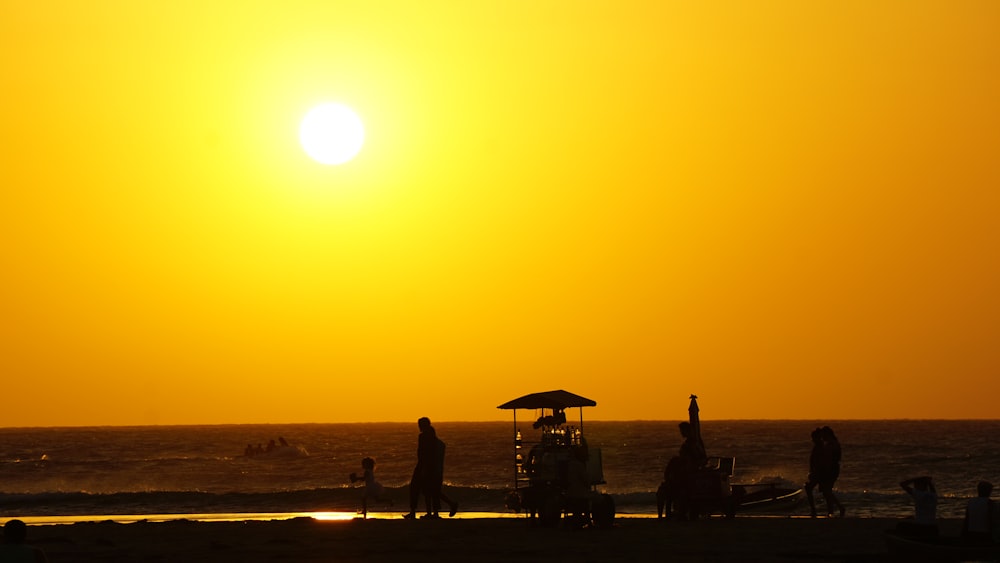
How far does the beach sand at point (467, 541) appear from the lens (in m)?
19.5

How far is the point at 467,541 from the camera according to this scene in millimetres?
21922

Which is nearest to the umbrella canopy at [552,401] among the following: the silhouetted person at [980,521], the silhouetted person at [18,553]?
the silhouetted person at [980,521]

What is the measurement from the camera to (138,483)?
8294 centimetres

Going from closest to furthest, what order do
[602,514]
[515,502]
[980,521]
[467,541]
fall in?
[980,521], [467,541], [602,514], [515,502]

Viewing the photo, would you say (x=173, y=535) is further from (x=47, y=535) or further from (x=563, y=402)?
(x=563, y=402)

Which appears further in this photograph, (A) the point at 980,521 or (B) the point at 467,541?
(B) the point at 467,541

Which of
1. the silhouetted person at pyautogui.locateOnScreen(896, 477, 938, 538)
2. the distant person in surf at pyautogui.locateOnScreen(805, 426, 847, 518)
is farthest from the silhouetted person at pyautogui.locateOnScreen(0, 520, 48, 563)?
the distant person in surf at pyautogui.locateOnScreen(805, 426, 847, 518)

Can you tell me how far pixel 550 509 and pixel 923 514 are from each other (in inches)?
294

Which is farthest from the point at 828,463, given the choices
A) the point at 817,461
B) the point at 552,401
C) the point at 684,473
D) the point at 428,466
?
the point at 428,466

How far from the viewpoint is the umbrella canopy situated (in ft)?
94.8

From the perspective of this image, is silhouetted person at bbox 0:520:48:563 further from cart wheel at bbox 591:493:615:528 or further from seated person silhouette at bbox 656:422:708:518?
seated person silhouette at bbox 656:422:708:518

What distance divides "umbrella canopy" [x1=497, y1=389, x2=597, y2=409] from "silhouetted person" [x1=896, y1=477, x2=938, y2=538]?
35.0ft

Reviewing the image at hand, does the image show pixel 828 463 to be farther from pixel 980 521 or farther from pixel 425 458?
pixel 980 521

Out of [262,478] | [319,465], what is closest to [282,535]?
[262,478]
